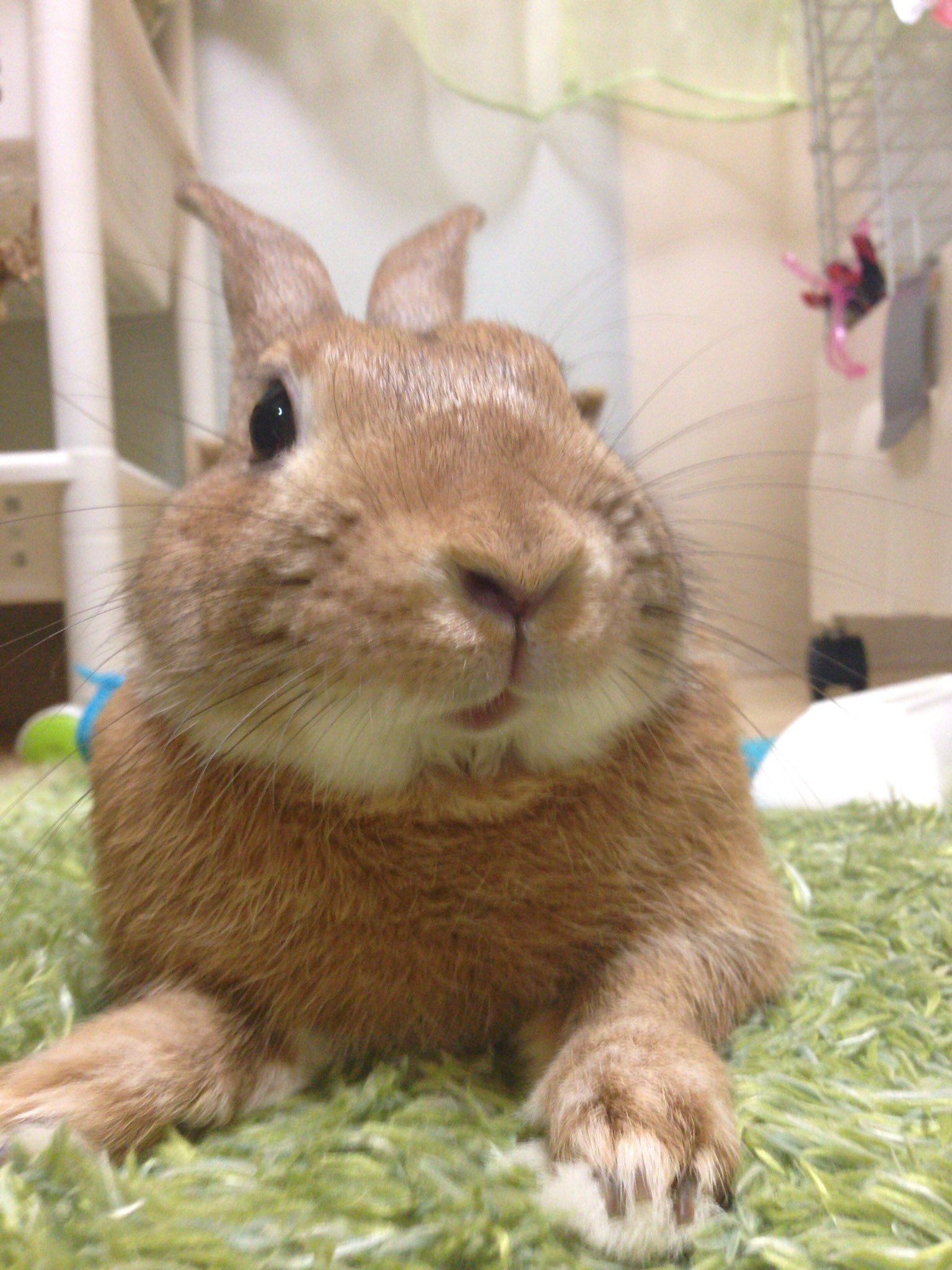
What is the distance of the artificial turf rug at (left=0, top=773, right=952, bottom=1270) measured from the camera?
0.54m

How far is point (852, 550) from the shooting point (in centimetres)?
249

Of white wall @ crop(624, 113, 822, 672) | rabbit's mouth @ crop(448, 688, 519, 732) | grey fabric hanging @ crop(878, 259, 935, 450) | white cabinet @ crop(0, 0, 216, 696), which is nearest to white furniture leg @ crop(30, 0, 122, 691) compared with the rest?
white cabinet @ crop(0, 0, 216, 696)

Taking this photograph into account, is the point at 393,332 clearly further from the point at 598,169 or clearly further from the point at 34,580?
the point at 598,169

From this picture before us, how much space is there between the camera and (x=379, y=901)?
0.73 meters

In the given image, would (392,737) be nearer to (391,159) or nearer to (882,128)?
(882,128)

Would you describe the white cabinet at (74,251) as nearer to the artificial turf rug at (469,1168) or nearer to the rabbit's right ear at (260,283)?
the rabbit's right ear at (260,283)

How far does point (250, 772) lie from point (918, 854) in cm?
85

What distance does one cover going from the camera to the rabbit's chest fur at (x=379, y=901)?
0.73m

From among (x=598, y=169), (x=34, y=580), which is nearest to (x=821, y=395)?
(x=598, y=169)

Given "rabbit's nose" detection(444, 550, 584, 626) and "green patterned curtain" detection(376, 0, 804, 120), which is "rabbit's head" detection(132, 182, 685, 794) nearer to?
"rabbit's nose" detection(444, 550, 584, 626)

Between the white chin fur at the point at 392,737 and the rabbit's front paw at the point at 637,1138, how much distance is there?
0.20m

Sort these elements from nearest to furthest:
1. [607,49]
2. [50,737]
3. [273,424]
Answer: [273,424] < [50,737] < [607,49]

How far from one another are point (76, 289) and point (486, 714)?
1674 millimetres

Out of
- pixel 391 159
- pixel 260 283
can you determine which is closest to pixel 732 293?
pixel 391 159
